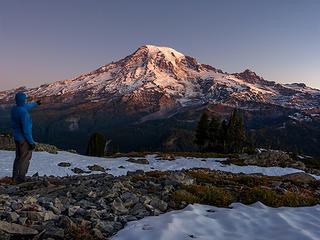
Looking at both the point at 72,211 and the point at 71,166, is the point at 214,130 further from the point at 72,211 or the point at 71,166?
the point at 72,211

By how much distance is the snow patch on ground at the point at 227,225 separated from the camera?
15.8ft

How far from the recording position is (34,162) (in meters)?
20.8

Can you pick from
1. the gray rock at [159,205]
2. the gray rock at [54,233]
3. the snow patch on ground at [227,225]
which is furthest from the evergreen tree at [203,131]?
the gray rock at [54,233]

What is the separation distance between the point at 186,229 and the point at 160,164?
75.2ft

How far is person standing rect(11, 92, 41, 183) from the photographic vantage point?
10.6 meters

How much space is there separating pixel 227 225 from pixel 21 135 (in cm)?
991

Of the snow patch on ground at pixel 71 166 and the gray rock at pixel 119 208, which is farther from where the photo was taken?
the snow patch on ground at pixel 71 166

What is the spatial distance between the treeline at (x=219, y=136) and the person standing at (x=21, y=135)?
182 feet

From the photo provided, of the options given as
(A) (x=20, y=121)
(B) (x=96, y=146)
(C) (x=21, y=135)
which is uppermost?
(A) (x=20, y=121)

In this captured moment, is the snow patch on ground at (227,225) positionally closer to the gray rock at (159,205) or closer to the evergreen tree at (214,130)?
the gray rock at (159,205)

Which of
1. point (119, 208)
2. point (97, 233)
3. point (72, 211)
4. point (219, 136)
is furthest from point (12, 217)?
point (219, 136)

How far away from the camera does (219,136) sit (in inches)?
2581

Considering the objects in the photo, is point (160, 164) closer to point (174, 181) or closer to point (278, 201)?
point (174, 181)

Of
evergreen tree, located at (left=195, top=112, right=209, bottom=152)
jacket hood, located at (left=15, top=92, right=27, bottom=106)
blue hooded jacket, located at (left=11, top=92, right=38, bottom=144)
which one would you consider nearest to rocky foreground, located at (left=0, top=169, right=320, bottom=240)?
blue hooded jacket, located at (left=11, top=92, right=38, bottom=144)
